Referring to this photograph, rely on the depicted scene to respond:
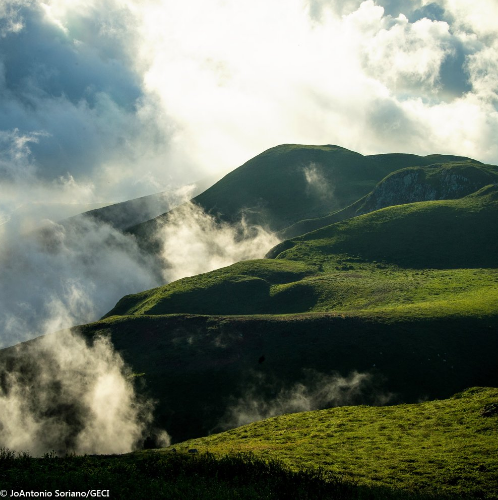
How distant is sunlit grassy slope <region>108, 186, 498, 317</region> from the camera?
12212 centimetres

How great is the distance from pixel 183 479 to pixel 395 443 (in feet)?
80.8

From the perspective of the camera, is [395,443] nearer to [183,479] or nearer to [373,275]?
[183,479]

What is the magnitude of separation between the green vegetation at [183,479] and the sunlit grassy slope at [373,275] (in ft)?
232

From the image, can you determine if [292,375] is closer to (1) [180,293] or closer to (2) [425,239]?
(1) [180,293]

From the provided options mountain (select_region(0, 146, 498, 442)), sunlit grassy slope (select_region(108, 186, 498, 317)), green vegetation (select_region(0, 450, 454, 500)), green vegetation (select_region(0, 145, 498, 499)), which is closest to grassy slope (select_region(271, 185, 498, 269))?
sunlit grassy slope (select_region(108, 186, 498, 317))

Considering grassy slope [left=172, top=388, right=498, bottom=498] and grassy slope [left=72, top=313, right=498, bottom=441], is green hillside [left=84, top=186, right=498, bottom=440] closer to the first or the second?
grassy slope [left=72, top=313, right=498, bottom=441]

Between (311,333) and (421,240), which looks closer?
(311,333)

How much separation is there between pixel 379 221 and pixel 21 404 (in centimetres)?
14581

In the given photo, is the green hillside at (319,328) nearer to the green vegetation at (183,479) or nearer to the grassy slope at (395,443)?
the grassy slope at (395,443)

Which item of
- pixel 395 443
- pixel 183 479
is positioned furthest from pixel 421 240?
pixel 183 479

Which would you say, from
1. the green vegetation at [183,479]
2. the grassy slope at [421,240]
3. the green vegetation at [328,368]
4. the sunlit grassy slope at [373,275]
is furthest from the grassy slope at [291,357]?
the grassy slope at [421,240]

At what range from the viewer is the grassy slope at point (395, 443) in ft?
130

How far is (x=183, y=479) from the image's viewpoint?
34594 mm

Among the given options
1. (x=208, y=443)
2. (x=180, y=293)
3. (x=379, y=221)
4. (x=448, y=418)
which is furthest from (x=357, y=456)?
(x=379, y=221)
